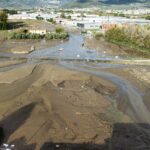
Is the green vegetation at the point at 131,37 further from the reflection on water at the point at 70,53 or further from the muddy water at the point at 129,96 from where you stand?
the muddy water at the point at 129,96

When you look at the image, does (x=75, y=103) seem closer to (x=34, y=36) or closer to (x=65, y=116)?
(x=65, y=116)

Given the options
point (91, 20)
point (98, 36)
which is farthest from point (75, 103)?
point (91, 20)

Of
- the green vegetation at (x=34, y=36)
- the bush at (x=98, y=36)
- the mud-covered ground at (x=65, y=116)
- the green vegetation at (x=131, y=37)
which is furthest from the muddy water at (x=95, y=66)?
the green vegetation at (x=131, y=37)

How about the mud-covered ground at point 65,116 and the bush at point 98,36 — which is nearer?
the mud-covered ground at point 65,116

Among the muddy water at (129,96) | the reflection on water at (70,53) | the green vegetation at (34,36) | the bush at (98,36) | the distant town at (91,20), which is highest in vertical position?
the distant town at (91,20)

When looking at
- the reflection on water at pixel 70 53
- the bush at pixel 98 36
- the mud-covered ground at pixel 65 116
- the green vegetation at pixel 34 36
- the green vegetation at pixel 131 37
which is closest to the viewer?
the mud-covered ground at pixel 65 116

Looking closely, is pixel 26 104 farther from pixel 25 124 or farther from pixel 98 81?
pixel 98 81

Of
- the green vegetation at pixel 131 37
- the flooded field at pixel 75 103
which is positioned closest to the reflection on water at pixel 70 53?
the flooded field at pixel 75 103

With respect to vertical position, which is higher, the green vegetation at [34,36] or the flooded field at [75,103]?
the green vegetation at [34,36]

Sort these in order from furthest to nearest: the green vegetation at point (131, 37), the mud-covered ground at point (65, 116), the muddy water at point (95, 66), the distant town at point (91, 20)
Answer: the distant town at point (91, 20) < the green vegetation at point (131, 37) < the muddy water at point (95, 66) < the mud-covered ground at point (65, 116)
